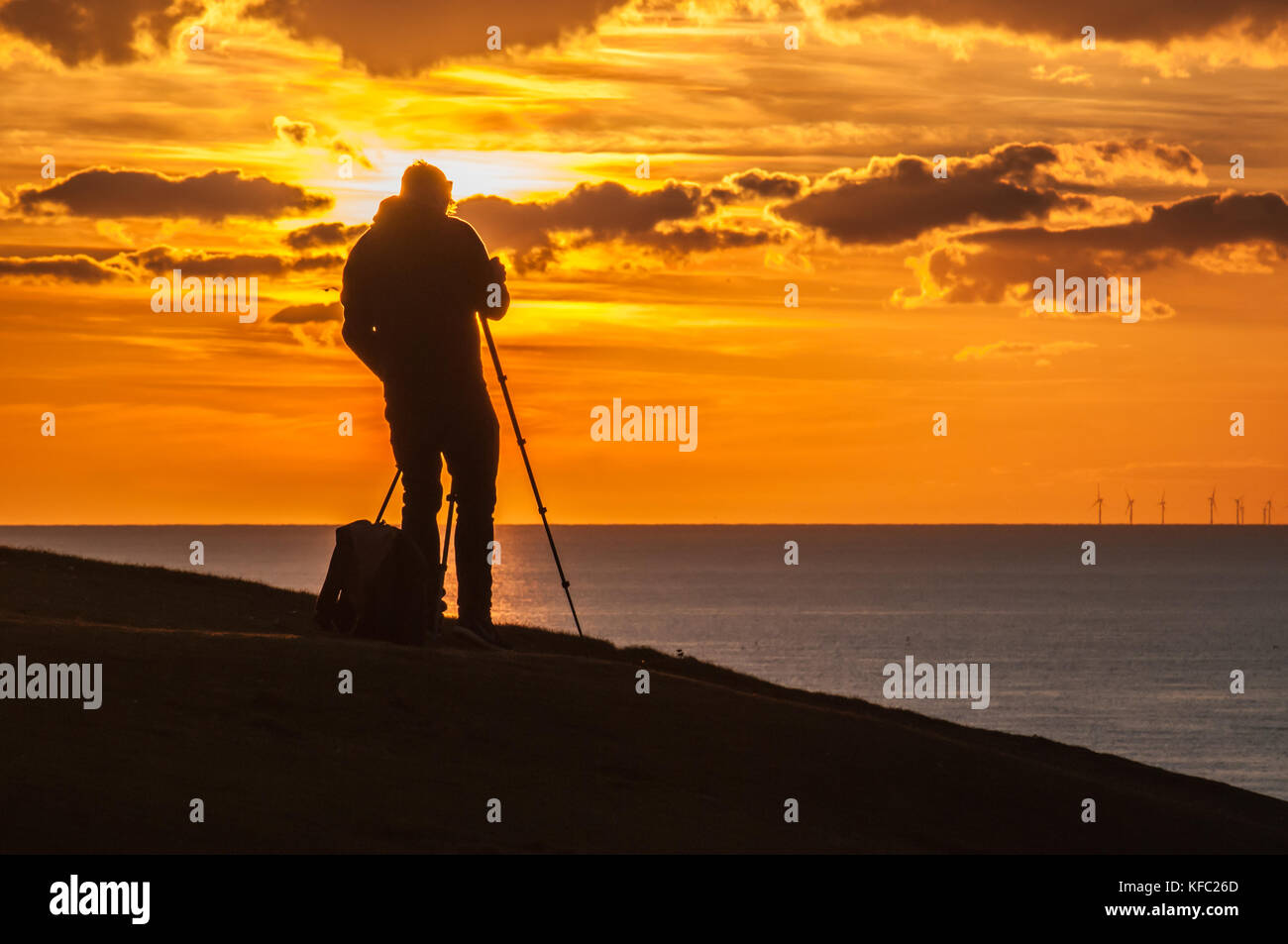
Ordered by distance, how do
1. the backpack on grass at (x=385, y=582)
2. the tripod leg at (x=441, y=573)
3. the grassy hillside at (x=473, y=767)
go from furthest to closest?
the tripod leg at (x=441, y=573)
the backpack on grass at (x=385, y=582)
the grassy hillside at (x=473, y=767)

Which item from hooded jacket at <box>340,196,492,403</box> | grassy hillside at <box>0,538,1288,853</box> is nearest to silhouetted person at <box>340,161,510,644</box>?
hooded jacket at <box>340,196,492,403</box>

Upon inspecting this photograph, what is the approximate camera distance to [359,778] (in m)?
13.2

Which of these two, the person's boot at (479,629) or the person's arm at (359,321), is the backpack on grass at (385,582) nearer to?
the person's boot at (479,629)

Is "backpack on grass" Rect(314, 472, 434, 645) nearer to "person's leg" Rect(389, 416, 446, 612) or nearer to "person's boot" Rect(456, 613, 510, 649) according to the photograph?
"person's leg" Rect(389, 416, 446, 612)

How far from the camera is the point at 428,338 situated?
19.1 meters

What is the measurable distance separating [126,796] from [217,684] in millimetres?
2885

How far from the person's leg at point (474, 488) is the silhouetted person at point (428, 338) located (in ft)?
0.04

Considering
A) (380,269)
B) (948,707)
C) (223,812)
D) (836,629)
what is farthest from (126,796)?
(836,629)

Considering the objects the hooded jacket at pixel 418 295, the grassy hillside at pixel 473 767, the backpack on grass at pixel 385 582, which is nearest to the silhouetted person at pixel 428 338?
the hooded jacket at pixel 418 295

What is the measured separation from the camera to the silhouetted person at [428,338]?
62.4 feet

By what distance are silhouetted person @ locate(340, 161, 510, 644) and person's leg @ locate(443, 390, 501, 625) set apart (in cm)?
1

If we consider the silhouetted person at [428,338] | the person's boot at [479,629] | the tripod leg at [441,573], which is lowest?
the person's boot at [479,629]

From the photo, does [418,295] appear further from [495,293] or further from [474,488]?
[474,488]
